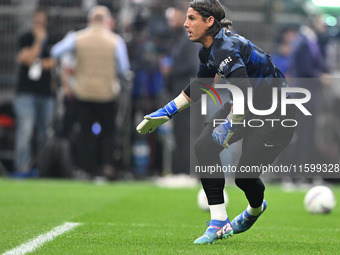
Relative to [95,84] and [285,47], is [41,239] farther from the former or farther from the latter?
[285,47]

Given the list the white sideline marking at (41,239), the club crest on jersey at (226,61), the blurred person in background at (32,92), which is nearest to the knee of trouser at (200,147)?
the club crest on jersey at (226,61)

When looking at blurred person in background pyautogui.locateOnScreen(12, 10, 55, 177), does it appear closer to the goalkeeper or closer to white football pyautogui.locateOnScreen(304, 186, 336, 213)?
white football pyautogui.locateOnScreen(304, 186, 336, 213)

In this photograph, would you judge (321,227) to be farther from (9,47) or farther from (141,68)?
(9,47)

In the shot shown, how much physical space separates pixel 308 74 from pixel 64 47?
4.30m

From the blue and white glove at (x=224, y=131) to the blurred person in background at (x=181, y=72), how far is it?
7.22m

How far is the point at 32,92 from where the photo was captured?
13.5 metres

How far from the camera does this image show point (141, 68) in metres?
14.3

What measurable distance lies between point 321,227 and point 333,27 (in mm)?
9710

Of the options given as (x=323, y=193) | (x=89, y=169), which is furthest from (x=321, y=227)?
(x=89, y=169)

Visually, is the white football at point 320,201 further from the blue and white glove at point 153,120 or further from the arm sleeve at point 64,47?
A: the arm sleeve at point 64,47

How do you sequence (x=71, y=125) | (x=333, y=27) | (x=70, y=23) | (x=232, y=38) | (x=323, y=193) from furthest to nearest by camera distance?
(x=333, y=27) → (x=70, y=23) → (x=71, y=125) → (x=323, y=193) → (x=232, y=38)

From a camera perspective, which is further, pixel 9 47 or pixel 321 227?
pixel 9 47

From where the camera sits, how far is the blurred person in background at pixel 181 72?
12805 mm

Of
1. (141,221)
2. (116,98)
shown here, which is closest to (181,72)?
(116,98)
